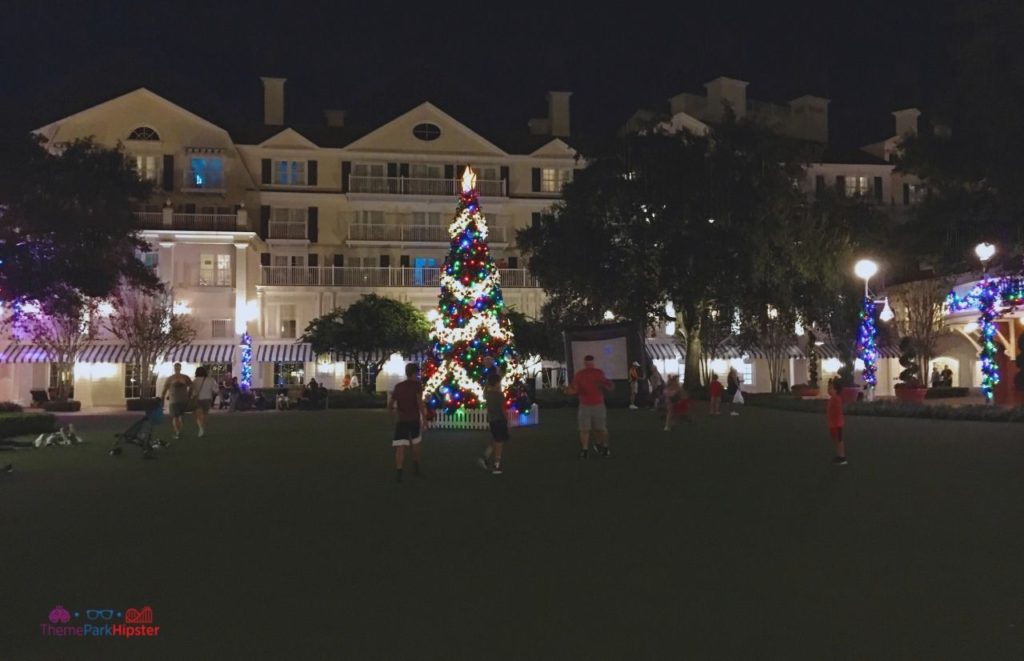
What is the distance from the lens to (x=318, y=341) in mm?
48875

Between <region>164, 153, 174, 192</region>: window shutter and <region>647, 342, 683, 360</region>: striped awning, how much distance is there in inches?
1166

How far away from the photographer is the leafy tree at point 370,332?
47.9 metres

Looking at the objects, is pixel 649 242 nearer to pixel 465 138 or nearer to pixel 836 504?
pixel 465 138

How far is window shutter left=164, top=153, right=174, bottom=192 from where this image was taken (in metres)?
55.8

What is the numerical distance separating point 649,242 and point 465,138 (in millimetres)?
21340

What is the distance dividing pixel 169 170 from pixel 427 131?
50.1 ft

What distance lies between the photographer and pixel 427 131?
195ft

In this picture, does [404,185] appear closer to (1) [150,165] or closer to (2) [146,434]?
(1) [150,165]

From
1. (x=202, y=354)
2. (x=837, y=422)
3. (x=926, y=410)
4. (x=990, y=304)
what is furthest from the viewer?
(x=202, y=354)

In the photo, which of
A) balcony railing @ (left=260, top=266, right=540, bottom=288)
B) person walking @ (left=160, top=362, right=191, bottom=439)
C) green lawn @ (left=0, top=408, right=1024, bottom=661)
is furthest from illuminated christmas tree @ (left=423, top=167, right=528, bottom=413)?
balcony railing @ (left=260, top=266, right=540, bottom=288)

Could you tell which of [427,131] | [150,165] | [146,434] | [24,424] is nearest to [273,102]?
[150,165]

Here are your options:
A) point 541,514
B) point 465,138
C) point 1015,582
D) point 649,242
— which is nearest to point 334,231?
point 465,138

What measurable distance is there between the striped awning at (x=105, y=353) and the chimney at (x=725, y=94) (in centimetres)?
3994

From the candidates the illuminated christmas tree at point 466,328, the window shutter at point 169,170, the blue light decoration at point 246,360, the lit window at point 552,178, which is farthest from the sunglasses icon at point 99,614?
the lit window at point 552,178
